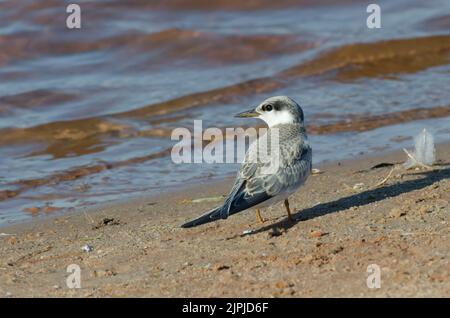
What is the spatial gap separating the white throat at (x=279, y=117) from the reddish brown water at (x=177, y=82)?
158 cm

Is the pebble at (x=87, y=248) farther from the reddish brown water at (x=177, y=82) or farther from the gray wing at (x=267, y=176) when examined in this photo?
the reddish brown water at (x=177, y=82)

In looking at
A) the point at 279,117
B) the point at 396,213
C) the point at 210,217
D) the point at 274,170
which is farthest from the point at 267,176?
the point at 396,213

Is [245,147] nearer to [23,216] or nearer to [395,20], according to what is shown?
[23,216]

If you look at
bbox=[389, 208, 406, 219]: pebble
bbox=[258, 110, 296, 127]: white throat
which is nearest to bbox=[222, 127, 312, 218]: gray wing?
bbox=[258, 110, 296, 127]: white throat

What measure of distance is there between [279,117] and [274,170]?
0.69 metres

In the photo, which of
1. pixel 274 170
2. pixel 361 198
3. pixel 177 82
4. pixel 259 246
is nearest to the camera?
pixel 259 246

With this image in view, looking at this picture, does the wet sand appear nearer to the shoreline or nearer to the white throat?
the shoreline

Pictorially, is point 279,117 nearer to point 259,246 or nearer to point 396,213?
point 396,213

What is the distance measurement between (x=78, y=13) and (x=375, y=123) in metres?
6.43

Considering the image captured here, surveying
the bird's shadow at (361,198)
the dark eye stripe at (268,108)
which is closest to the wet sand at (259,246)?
the bird's shadow at (361,198)

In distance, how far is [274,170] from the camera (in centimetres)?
595
